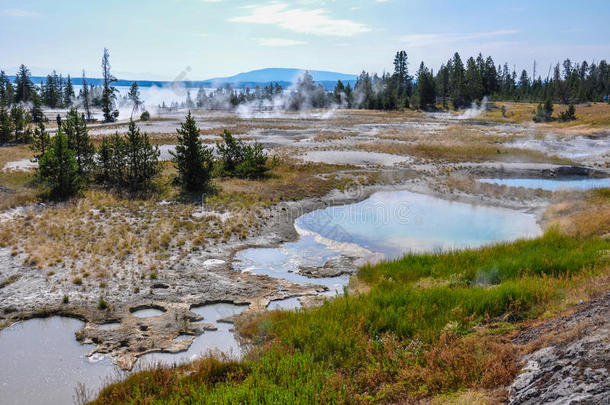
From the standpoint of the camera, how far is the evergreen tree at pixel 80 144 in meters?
32.0

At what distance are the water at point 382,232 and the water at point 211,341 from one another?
183 cm

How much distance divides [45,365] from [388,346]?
880cm

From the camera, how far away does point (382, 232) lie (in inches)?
909

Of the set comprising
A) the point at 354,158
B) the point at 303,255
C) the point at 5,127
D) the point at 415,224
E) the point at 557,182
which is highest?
the point at 5,127

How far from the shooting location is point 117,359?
11203 millimetres

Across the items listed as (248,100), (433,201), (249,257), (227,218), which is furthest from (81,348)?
(248,100)

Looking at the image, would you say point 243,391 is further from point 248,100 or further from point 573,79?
point 248,100

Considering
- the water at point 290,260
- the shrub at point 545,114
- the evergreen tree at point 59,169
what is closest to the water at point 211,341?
the water at point 290,260

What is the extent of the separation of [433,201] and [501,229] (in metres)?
7.60

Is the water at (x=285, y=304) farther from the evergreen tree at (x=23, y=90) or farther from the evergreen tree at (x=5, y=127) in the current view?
the evergreen tree at (x=23, y=90)

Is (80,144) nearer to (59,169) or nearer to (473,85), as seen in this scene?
(59,169)

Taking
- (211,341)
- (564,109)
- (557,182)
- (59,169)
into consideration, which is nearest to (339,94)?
(564,109)

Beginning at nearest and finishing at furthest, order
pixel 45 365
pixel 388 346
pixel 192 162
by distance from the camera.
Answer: pixel 388 346, pixel 45 365, pixel 192 162

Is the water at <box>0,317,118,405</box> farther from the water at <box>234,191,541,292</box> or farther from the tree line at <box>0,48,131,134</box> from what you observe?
the tree line at <box>0,48,131,134</box>
